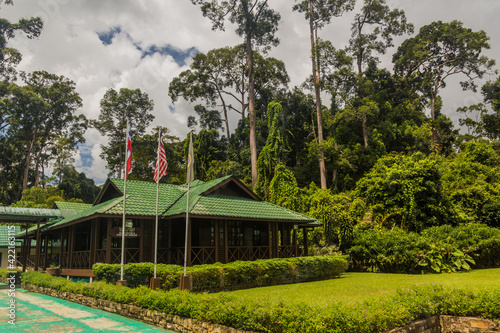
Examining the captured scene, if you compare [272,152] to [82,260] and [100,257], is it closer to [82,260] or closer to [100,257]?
[82,260]

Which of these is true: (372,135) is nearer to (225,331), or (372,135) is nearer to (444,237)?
(444,237)

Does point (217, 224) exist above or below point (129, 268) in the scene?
above

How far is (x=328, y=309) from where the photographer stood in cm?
739

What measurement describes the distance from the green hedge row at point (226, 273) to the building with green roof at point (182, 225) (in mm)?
2233

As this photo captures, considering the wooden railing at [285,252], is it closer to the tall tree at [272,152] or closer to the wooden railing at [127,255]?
the wooden railing at [127,255]

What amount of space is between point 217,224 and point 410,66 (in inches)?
1490

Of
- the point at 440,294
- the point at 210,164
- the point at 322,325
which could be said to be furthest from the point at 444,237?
the point at 210,164

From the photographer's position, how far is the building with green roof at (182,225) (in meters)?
17.9

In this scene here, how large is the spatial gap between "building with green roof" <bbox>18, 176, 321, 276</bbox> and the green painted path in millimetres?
4545

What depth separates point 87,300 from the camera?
42.9 feet

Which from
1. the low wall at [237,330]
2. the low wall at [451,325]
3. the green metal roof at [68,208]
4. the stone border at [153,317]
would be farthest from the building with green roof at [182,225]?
the low wall at [451,325]

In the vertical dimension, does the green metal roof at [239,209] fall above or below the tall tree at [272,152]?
below

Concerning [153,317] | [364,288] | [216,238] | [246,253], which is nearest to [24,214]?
[216,238]

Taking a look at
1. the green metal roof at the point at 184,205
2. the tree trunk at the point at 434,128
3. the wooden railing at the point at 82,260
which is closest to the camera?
the green metal roof at the point at 184,205
